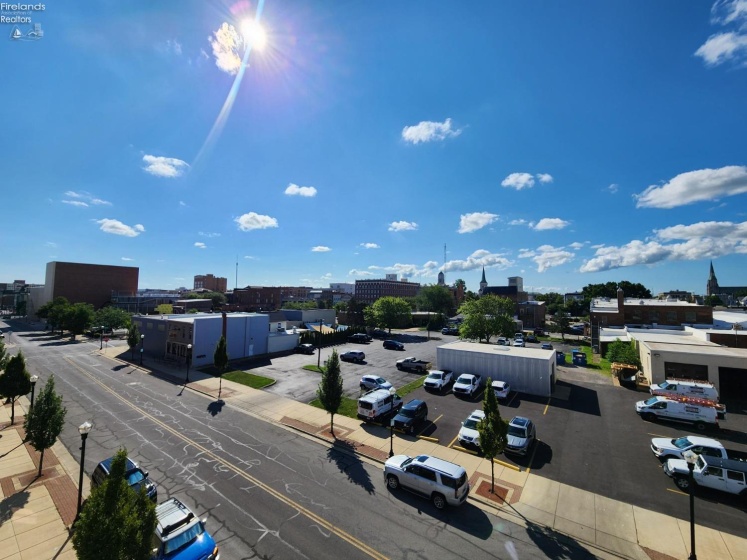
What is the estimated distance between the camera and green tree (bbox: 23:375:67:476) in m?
15.5

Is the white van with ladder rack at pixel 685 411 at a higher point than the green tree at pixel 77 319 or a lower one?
lower

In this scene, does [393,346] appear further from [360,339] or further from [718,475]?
[718,475]

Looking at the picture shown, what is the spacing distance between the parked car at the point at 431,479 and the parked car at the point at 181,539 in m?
7.64

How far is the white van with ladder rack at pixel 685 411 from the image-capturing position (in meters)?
22.5

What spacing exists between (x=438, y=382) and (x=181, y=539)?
23715mm

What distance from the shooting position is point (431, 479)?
560 inches

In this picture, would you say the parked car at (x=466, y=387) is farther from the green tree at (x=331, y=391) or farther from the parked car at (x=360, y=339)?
the parked car at (x=360, y=339)

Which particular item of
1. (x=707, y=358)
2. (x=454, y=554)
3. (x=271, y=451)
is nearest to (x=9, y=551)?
(x=271, y=451)

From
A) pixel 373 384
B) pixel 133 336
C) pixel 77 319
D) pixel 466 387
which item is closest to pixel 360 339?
pixel 373 384

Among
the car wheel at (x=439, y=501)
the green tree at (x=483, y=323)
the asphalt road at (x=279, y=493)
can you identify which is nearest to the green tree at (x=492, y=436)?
the asphalt road at (x=279, y=493)

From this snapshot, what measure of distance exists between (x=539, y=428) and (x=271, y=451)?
18.0 m

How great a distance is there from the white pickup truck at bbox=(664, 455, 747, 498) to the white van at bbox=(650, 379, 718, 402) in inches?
508

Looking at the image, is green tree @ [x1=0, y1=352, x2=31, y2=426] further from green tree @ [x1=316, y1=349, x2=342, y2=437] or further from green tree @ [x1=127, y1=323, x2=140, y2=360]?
green tree @ [x1=127, y1=323, x2=140, y2=360]

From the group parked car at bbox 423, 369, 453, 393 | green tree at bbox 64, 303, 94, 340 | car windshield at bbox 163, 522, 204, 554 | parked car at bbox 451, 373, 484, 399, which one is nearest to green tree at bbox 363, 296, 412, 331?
parked car at bbox 423, 369, 453, 393
